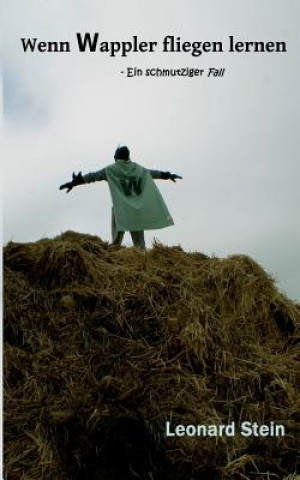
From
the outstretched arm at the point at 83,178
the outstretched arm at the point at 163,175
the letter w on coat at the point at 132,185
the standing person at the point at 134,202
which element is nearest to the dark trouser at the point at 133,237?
the standing person at the point at 134,202

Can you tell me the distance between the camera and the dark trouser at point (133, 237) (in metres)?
8.57

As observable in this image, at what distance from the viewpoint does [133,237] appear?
864 cm

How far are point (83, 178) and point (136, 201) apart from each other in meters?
0.79

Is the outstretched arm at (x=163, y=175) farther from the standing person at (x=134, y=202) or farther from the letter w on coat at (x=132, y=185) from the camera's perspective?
the letter w on coat at (x=132, y=185)

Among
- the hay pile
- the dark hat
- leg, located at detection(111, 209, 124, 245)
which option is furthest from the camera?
leg, located at detection(111, 209, 124, 245)

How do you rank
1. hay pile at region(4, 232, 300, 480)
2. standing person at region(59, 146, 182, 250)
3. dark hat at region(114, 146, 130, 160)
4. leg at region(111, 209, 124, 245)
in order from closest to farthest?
hay pile at region(4, 232, 300, 480) → dark hat at region(114, 146, 130, 160) → standing person at region(59, 146, 182, 250) → leg at region(111, 209, 124, 245)

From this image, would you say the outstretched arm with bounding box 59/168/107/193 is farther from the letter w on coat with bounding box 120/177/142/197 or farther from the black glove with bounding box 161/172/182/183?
the black glove with bounding box 161/172/182/183

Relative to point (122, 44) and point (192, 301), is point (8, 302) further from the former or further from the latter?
point (122, 44)

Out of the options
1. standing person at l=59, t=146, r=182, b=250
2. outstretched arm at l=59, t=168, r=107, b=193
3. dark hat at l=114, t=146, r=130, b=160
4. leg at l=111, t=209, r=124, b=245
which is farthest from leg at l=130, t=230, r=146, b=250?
dark hat at l=114, t=146, r=130, b=160

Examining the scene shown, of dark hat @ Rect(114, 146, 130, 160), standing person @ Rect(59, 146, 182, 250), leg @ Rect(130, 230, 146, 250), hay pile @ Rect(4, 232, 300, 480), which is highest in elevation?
dark hat @ Rect(114, 146, 130, 160)

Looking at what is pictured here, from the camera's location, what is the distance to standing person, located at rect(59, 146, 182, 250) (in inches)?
330

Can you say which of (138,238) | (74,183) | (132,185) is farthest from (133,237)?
(74,183)

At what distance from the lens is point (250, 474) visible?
253 inches

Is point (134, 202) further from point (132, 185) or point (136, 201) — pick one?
point (132, 185)
